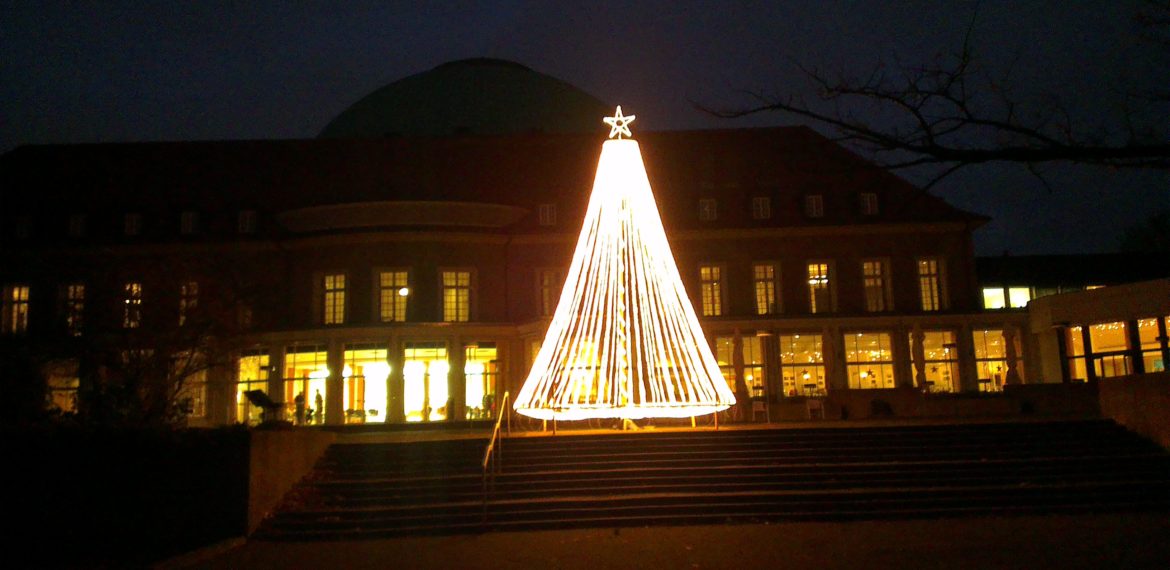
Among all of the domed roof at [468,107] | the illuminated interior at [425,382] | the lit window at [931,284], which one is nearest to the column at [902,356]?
the lit window at [931,284]

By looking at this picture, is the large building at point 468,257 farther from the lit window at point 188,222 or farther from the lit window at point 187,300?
the lit window at point 187,300

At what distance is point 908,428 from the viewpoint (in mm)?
22328

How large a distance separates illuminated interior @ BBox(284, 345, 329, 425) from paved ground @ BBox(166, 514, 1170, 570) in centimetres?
1891

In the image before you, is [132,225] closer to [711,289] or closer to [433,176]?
[433,176]

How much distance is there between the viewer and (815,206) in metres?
38.8

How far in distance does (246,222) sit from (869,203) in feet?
75.5

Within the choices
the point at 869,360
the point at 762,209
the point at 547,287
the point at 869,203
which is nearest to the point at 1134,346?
the point at 869,360

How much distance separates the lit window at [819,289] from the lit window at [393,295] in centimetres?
1431

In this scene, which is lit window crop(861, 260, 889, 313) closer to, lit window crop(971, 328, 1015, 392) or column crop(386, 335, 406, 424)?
lit window crop(971, 328, 1015, 392)

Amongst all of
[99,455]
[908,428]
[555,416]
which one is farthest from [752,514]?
[99,455]

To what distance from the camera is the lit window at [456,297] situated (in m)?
36.7

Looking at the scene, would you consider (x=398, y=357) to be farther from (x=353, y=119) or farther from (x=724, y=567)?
(x=724, y=567)

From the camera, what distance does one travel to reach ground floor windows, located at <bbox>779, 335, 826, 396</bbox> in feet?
120

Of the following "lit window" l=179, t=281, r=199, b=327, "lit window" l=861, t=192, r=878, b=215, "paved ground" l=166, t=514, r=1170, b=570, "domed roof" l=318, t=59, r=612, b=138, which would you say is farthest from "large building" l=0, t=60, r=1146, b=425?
"paved ground" l=166, t=514, r=1170, b=570
